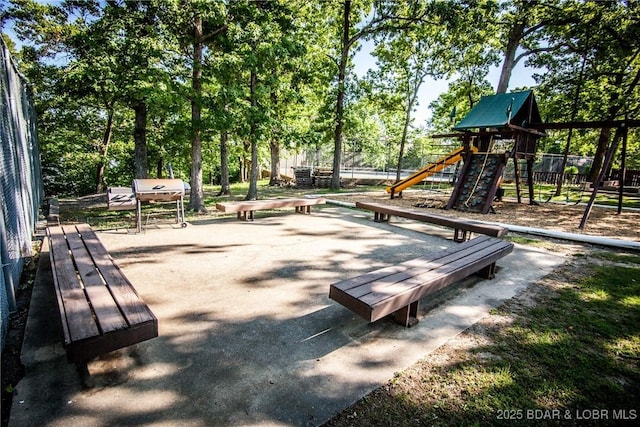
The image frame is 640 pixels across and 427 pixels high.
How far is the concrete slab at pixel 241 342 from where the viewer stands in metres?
1.97

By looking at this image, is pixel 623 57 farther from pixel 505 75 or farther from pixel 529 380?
pixel 529 380

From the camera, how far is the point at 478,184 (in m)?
10.1

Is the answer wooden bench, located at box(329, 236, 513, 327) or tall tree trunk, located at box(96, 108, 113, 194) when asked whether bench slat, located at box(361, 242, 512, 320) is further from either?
tall tree trunk, located at box(96, 108, 113, 194)

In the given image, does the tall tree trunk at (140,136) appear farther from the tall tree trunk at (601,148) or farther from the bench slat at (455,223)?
the tall tree trunk at (601,148)

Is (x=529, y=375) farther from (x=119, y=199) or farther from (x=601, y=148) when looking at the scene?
(x=601, y=148)

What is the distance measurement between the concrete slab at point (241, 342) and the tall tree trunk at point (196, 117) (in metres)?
3.59

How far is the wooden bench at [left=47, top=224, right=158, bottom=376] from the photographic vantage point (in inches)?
74.6

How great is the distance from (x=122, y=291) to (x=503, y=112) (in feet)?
38.5

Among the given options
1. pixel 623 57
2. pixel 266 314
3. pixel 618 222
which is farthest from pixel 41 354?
pixel 623 57

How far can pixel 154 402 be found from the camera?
201cm

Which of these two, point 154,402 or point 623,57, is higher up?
point 623,57

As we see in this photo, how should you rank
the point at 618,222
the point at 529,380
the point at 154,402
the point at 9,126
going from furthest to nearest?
the point at 618,222 < the point at 9,126 < the point at 529,380 < the point at 154,402

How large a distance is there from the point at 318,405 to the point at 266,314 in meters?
1.34

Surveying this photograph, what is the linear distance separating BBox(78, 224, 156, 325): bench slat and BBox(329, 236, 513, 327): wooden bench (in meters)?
1.57
